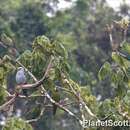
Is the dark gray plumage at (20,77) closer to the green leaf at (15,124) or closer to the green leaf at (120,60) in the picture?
the green leaf at (15,124)

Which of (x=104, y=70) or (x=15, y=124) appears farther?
(x=104, y=70)

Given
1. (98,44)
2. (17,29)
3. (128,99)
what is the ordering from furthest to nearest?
(98,44)
(17,29)
(128,99)

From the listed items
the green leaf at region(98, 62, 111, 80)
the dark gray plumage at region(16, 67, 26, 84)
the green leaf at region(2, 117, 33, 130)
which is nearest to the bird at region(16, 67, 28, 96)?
the dark gray plumage at region(16, 67, 26, 84)

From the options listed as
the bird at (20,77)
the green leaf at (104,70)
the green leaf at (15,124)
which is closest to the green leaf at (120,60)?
the green leaf at (104,70)

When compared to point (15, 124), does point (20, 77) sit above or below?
above

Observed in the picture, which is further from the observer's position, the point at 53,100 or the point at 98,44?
the point at 98,44

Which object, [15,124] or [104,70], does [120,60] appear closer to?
[104,70]

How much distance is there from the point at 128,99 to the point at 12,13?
10.2 metres

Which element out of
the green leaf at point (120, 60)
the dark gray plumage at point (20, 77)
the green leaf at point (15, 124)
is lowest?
the green leaf at point (15, 124)

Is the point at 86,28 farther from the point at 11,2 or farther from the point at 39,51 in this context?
the point at 39,51

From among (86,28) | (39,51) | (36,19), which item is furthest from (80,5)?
(39,51)

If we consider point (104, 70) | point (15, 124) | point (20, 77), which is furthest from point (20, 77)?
point (104, 70)

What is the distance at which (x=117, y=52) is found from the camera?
3.30 m

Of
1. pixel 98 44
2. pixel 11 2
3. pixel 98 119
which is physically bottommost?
pixel 98 119
